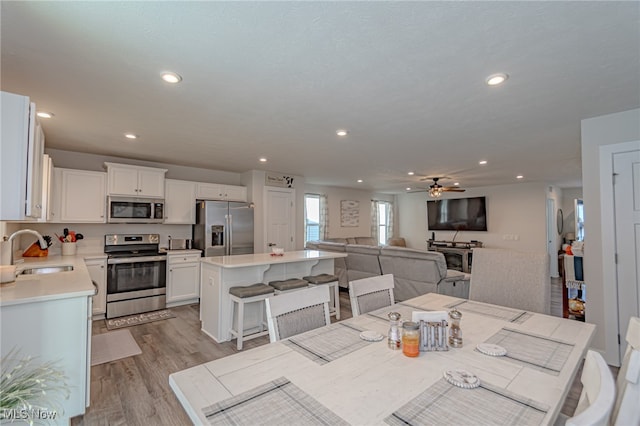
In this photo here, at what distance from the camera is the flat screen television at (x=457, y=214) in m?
8.08

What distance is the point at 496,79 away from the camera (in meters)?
2.18

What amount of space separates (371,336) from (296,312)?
438mm

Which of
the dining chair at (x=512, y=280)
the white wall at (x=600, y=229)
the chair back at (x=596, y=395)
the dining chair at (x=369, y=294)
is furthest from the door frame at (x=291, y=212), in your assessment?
the chair back at (x=596, y=395)

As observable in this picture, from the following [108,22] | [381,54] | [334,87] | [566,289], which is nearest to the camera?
[108,22]

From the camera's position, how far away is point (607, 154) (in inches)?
114

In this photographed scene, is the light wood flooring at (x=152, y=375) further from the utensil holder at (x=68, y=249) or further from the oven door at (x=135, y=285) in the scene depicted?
the utensil holder at (x=68, y=249)

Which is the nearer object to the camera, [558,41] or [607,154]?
[558,41]

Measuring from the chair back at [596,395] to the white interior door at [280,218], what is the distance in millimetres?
5327

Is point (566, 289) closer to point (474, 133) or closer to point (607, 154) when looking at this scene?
point (607, 154)

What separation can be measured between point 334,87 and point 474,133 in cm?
205

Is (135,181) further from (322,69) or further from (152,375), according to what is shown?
(322,69)

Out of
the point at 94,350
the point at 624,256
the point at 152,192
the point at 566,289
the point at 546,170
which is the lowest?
the point at 94,350

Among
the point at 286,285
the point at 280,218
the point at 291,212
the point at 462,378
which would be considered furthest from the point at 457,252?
the point at 462,378

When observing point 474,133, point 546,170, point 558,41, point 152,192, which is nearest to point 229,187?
point 152,192
